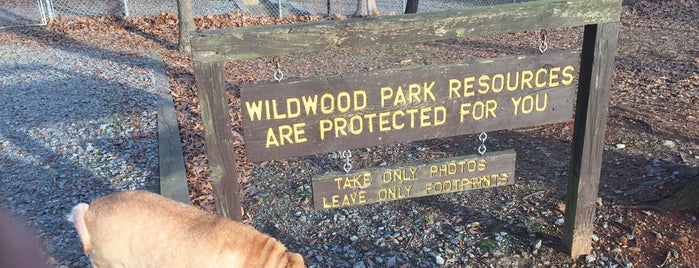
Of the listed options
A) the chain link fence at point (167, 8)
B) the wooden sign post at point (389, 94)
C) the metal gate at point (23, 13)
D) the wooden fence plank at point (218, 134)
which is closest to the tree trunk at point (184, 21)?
the chain link fence at point (167, 8)

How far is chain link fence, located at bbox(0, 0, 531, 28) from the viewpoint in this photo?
1369 centimetres

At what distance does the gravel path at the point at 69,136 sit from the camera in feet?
15.4

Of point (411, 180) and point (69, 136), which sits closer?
point (411, 180)

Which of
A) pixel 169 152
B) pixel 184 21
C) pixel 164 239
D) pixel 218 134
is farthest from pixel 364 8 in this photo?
pixel 164 239

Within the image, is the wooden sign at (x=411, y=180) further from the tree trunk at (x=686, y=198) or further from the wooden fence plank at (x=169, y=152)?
the wooden fence plank at (x=169, y=152)

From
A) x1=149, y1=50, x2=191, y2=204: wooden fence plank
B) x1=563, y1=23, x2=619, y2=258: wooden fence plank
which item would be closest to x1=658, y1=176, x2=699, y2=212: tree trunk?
x1=563, y1=23, x2=619, y2=258: wooden fence plank

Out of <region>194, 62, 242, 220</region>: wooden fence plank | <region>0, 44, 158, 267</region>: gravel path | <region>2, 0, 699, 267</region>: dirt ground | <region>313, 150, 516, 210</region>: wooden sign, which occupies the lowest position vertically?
<region>2, 0, 699, 267</region>: dirt ground

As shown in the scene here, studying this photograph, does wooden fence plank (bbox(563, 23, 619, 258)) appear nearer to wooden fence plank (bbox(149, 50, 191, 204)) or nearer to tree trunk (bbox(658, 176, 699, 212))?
tree trunk (bbox(658, 176, 699, 212))

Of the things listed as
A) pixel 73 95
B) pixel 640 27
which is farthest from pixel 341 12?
pixel 73 95

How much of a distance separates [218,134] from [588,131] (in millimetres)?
2392

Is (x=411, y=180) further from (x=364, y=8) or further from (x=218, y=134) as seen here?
(x=364, y=8)

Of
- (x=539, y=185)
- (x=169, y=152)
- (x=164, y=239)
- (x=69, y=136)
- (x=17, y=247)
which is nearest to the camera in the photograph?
(x=164, y=239)

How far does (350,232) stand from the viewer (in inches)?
168

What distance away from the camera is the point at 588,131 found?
3.49 metres
